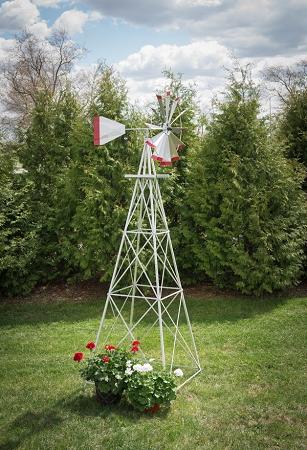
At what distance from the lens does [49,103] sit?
9.66 metres

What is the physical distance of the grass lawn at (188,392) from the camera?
13.6ft

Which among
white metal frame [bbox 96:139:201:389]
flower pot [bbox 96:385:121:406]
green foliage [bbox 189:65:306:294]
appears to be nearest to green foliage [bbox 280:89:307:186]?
green foliage [bbox 189:65:306:294]

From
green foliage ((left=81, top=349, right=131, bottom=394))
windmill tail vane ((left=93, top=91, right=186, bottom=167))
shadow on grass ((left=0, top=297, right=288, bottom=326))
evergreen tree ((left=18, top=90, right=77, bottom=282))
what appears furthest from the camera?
evergreen tree ((left=18, top=90, right=77, bottom=282))

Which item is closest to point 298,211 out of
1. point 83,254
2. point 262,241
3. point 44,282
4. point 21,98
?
point 262,241

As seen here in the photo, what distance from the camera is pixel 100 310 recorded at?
7.93 metres

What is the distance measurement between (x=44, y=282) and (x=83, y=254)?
4.28ft

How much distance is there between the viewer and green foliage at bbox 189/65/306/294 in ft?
26.7

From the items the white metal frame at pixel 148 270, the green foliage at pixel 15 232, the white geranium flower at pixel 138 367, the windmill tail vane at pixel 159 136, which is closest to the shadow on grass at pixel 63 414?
the white geranium flower at pixel 138 367

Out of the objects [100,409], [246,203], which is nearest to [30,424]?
[100,409]

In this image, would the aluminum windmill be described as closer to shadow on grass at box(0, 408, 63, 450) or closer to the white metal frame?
the white metal frame

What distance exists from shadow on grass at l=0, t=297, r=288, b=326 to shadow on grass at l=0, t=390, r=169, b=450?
2.69 metres

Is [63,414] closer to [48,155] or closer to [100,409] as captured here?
[100,409]

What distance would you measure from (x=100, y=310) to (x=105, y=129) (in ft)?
12.6

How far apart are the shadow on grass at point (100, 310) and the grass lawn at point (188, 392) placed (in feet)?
0.11
